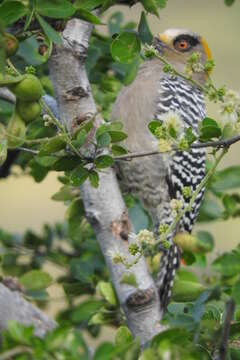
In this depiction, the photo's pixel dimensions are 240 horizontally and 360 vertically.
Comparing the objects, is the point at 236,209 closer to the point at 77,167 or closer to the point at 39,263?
the point at 39,263

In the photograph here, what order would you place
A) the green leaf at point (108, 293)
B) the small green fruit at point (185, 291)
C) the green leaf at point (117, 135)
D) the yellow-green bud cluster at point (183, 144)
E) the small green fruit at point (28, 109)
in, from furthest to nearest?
the green leaf at point (108, 293) < the small green fruit at point (185, 291) < the green leaf at point (117, 135) < the yellow-green bud cluster at point (183, 144) < the small green fruit at point (28, 109)

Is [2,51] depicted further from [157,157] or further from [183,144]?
[157,157]

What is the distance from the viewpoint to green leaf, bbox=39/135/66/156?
1.75 metres

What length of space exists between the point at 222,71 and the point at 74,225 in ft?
21.1

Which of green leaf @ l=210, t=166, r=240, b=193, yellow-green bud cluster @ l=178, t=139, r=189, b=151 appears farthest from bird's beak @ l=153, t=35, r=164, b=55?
yellow-green bud cluster @ l=178, t=139, r=189, b=151

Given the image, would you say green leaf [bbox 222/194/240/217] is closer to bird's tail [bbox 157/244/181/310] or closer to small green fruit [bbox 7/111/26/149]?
bird's tail [bbox 157/244/181/310]

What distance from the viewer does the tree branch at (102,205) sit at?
2.43 m

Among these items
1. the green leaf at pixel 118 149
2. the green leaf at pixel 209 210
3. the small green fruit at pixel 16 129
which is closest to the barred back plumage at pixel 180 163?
the green leaf at pixel 209 210

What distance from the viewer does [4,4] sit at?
5.53 feet

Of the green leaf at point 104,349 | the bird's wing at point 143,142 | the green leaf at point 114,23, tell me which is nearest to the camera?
the green leaf at point 104,349

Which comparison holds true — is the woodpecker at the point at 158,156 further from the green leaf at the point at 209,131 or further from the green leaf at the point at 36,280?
the green leaf at the point at 209,131

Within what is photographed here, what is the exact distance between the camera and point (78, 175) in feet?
6.05

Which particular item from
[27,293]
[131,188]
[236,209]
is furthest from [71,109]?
[131,188]

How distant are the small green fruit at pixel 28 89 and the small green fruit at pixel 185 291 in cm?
109
